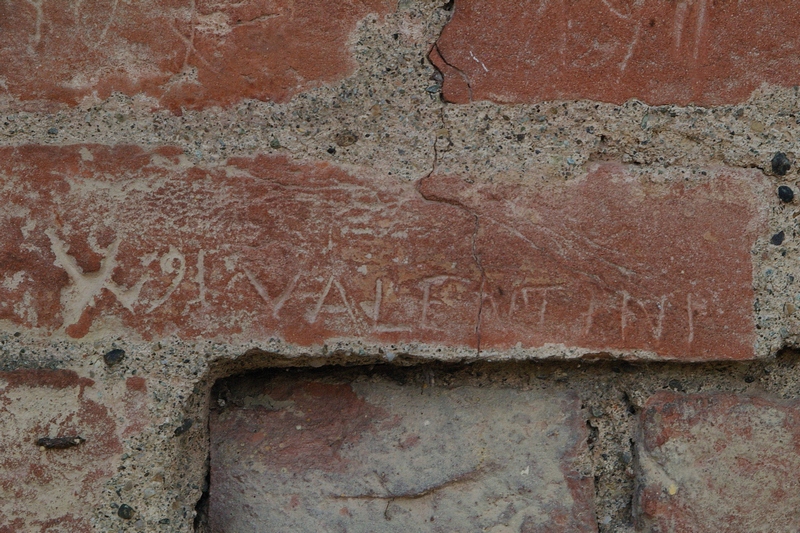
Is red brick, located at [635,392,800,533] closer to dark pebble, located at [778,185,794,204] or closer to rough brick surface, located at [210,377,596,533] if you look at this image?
rough brick surface, located at [210,377,596,533]

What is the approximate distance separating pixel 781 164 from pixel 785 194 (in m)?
0.04

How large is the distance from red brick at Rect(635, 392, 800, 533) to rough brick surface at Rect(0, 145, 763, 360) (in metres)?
0.10

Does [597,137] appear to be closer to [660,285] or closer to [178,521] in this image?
[660,285]

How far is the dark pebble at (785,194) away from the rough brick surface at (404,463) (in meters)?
0.41

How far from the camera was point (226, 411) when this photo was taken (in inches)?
47.8

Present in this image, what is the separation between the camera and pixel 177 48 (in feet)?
3.71

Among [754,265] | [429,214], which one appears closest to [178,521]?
[429,214]

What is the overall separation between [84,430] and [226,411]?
0.67 ft

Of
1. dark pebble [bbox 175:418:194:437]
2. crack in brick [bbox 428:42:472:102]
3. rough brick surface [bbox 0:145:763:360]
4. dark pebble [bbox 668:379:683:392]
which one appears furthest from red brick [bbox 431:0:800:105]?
dark pebble [bbox 175:418:194:437]

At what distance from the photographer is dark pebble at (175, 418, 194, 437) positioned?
1125mm

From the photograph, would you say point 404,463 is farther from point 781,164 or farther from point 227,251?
point 781,164

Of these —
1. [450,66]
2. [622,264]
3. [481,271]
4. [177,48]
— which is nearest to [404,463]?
[481,271]

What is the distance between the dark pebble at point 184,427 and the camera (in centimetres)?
112

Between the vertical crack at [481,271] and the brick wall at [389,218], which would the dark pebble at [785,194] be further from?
the vertical crack at [481,271]
